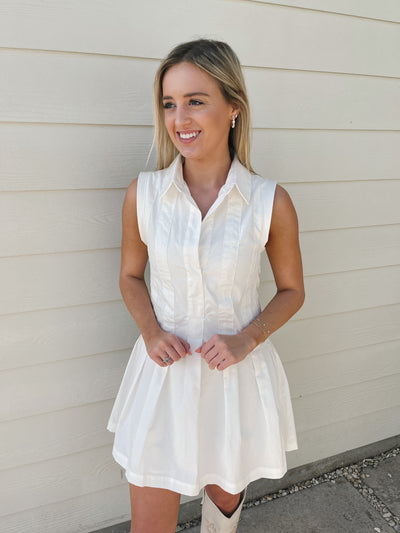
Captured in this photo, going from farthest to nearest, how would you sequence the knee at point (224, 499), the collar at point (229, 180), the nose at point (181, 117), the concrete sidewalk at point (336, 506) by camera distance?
the concrete sidewalk at point (336, 506)
the knee at point (224, 499)
the collar at point (229, 180)
the nose at point (181, 117)

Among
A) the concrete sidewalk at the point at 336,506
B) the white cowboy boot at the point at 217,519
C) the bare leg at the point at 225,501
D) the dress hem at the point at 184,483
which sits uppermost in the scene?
the dress hem at the point at 184,483

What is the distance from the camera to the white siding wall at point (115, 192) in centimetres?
153

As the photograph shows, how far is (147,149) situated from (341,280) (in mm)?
1151

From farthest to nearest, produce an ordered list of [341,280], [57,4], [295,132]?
[341,280], [295,132], [57,4]

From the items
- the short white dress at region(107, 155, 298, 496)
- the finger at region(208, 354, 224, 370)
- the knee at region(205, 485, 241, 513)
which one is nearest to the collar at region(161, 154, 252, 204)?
the short white dress at region(107, 155, 298, 496)

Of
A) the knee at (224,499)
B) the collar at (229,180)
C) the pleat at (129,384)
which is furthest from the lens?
the knee at (224,499)

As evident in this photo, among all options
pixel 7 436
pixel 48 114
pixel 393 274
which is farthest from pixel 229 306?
pixel 393 274

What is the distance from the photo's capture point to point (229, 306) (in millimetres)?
1456

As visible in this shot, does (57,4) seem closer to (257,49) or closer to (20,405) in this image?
(257,49)

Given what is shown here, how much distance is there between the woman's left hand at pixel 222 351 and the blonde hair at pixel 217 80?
1.89ft

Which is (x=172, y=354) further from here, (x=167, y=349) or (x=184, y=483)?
(x=184, y=483)

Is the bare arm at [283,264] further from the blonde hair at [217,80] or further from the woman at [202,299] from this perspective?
the blonde hair at [217,80]

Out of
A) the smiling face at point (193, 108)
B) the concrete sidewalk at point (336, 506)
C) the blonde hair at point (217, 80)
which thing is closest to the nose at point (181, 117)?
the smiling face at point (193, 108)

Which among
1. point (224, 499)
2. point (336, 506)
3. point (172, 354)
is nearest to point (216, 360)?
point (172, 354)
